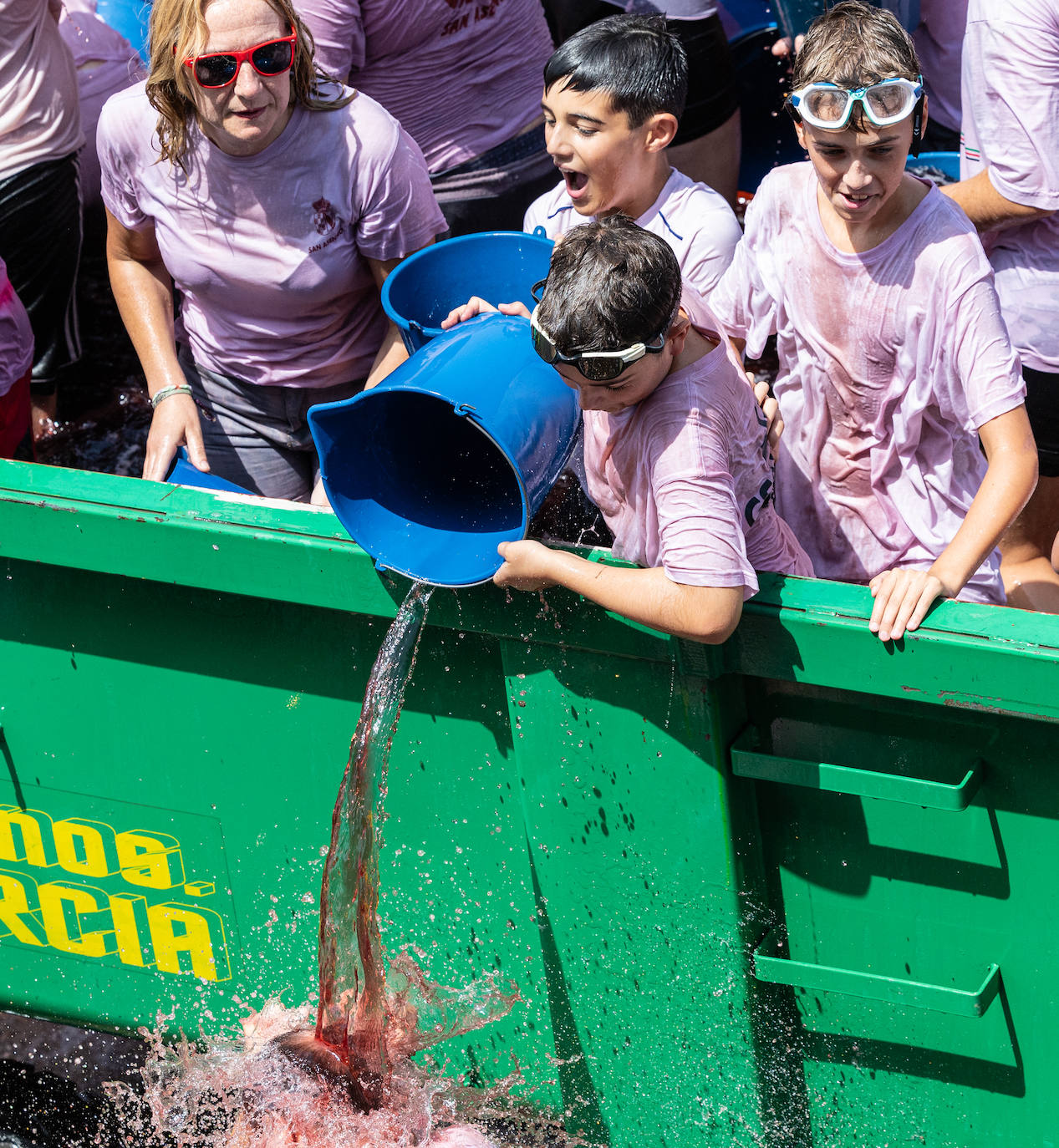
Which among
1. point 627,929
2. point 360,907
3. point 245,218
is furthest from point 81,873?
point 245,218

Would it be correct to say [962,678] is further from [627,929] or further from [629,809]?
[627,929]

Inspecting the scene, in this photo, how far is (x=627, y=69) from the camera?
8.23 ft

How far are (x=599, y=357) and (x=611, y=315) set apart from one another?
0.06m

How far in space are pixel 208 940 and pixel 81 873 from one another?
27 centimetres

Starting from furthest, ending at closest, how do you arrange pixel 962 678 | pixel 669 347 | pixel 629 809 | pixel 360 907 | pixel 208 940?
pixel 208 940
pixel 360 907
pixel 629 809
pixel 669 347
pixel 962 678

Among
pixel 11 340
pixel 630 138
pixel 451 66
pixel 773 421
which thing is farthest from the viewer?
pixel 451 66

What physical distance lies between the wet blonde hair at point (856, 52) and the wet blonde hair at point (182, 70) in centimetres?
96

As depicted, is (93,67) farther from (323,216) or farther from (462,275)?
(462,275)

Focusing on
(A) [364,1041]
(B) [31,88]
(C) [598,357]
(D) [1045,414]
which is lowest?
(A) [364,1041]

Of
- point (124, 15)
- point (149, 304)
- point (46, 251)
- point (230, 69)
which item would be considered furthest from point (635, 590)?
point (124, 15)

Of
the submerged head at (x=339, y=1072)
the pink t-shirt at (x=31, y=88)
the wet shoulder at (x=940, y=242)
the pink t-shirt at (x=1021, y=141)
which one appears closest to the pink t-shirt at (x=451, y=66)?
the pink t-shirt at (x=31, y=88)

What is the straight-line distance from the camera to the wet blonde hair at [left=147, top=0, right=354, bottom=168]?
2447 mm

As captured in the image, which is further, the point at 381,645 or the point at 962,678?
the point at 381,645

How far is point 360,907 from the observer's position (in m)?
2.29
